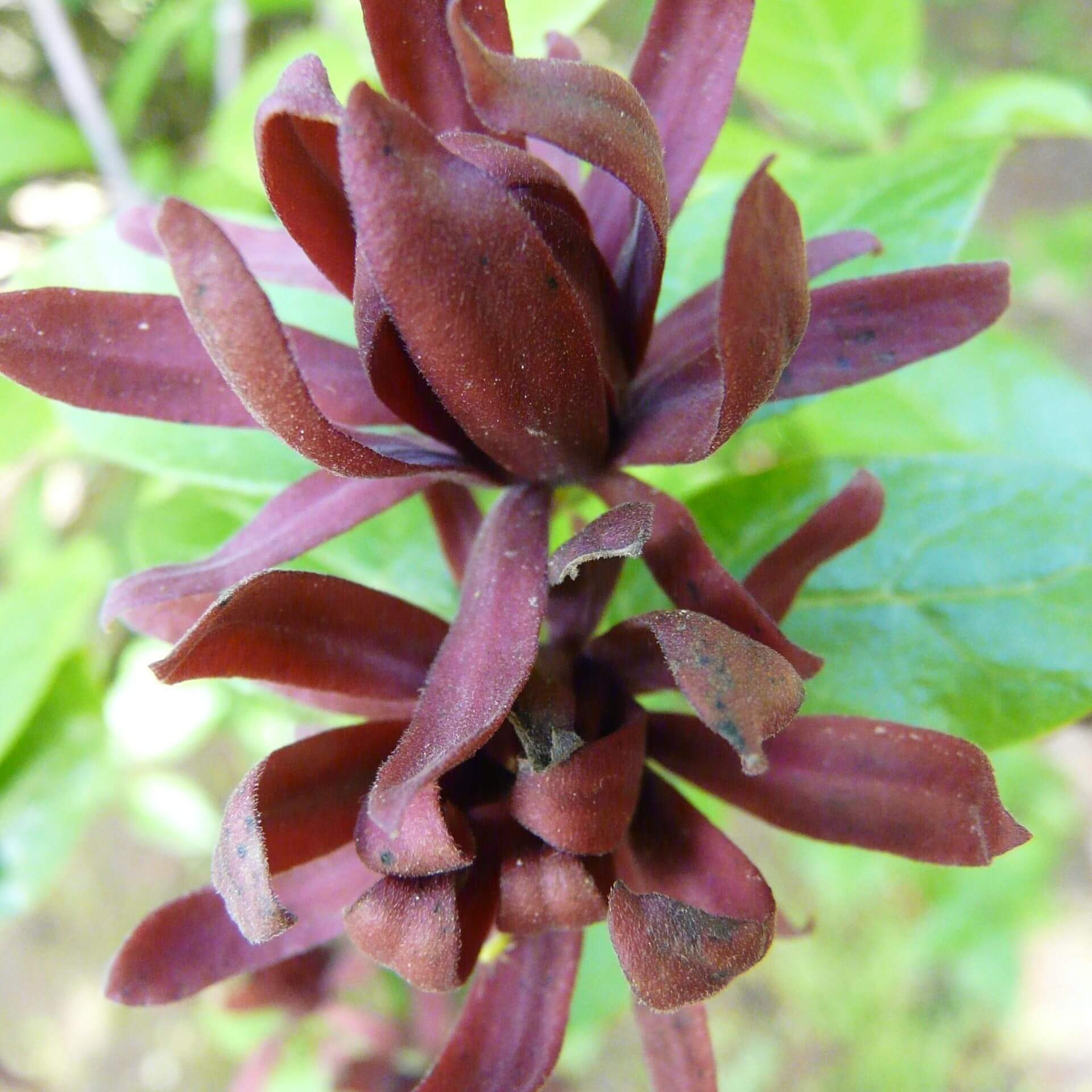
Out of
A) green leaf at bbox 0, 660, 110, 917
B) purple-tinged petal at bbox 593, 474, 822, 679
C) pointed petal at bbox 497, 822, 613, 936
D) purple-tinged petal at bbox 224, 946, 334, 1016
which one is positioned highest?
purple-tinged petal at bbox 593, 474, 822, 679

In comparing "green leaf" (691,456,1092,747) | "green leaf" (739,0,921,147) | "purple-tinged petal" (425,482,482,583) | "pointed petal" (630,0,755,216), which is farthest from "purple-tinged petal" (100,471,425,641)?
"green leaf" (739,0,921,147)

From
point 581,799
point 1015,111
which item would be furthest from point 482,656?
point 1015,111

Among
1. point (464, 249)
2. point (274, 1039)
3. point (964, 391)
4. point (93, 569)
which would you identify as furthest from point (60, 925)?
point (464, 249)

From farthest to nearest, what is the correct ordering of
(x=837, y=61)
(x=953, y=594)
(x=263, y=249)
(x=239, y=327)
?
(x=837, y=61) → (x=953, y=594) → (x=263, y=249) → (x=239, y=327)

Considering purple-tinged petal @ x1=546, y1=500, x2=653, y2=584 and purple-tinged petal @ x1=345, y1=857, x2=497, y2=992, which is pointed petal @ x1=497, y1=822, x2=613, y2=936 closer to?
purple-tinged petal @ x1=345, y1=857, x2=497, y2=992

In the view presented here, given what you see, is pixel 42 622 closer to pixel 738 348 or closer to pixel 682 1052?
pixel 682 1052

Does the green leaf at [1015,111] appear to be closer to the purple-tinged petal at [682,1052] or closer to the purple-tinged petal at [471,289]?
the purple-tinged petal at [471,289]

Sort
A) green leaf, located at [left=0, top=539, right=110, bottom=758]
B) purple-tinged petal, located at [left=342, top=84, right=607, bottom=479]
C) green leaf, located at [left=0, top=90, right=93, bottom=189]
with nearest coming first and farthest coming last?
purple-tinged petal, located at [left=342, top=84, right=607, bottom=479], green leaf, located at [left=0, top=539, right=110, bottom=758], green leaf, located at [left=0, top=90, right=93, bottom=189]
